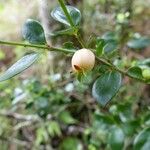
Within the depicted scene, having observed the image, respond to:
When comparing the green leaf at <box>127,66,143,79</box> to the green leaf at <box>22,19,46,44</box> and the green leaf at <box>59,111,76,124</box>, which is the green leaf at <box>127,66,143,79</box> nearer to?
the green leaf at <box>22,19,46,44</box>

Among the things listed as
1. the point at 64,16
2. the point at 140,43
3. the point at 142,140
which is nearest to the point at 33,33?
the point at 64,16

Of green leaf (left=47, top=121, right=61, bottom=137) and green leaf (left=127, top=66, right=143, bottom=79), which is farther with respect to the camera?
green leaf (left=47, top=121, right=61, bottom=137)

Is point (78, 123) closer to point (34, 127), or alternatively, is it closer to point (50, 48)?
point (34, 127)

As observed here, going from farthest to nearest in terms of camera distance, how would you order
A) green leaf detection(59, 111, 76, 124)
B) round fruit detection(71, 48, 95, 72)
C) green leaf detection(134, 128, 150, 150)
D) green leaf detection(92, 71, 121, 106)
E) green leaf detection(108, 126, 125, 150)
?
1. green leaf detection(59, 111, 76, 124)
2. green leaf detection(108, 126, 125, 150)
3. green leaf detection(134, 128, 150, 150)
4. green leaf detection(92, 71, 121, 106)
5. round fruit detection(71, 48, 95, 72)

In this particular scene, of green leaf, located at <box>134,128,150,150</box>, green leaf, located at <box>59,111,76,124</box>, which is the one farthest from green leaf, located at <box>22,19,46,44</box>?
green leaf, located at <box>59,111,76,124</box>

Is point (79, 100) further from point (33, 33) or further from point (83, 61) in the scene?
point (83, 61)

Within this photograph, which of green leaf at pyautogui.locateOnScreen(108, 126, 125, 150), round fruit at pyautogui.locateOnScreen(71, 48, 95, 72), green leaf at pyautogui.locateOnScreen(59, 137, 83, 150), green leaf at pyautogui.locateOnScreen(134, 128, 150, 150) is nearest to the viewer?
round fruit at pyautogui.locateOnScreen(71, 48, 95, 72)

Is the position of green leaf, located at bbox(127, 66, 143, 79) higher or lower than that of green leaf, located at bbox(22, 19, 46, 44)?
lower
